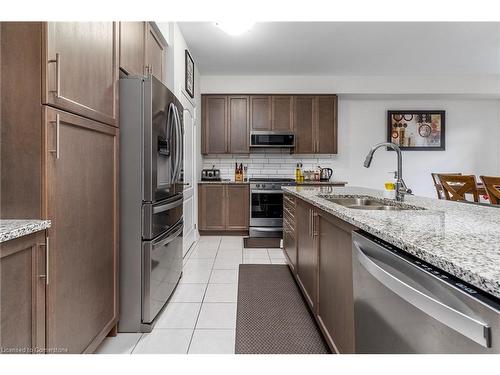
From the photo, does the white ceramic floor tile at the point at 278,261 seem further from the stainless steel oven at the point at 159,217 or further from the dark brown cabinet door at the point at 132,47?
the dark brown cabinet door at the point at 132,47

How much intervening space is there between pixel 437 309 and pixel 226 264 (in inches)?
110

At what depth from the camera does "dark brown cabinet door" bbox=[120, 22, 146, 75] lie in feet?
6.26

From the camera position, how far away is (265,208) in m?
4.66

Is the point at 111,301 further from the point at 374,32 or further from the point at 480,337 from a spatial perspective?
the point at 374,32

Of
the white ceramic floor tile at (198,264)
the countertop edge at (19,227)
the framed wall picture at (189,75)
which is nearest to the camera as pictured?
the countertop edge at (19,227)

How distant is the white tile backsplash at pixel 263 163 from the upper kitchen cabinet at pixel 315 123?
14.7 inches

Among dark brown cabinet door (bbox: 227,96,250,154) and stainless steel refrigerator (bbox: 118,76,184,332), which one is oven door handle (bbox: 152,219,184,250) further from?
dark brown cabinet door (bbox: 227,96,250,154)

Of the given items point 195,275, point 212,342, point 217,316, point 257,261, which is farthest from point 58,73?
point 257,261

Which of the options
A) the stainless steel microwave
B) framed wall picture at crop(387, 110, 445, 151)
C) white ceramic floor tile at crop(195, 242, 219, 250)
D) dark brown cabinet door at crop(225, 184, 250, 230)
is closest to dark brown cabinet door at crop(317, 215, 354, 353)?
white ceramic floor tile at crop(195, 242, 219, 250)

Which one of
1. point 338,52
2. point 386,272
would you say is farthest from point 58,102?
point 338,52

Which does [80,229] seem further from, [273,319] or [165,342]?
[273,319]

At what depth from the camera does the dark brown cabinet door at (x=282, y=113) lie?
4.98 metres

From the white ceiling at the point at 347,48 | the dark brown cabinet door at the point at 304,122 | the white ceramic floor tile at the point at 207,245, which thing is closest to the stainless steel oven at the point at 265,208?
the white ceramic floor tile at the point at 207,245

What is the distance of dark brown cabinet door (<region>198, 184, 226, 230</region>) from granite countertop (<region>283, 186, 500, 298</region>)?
A: 3506 mm
